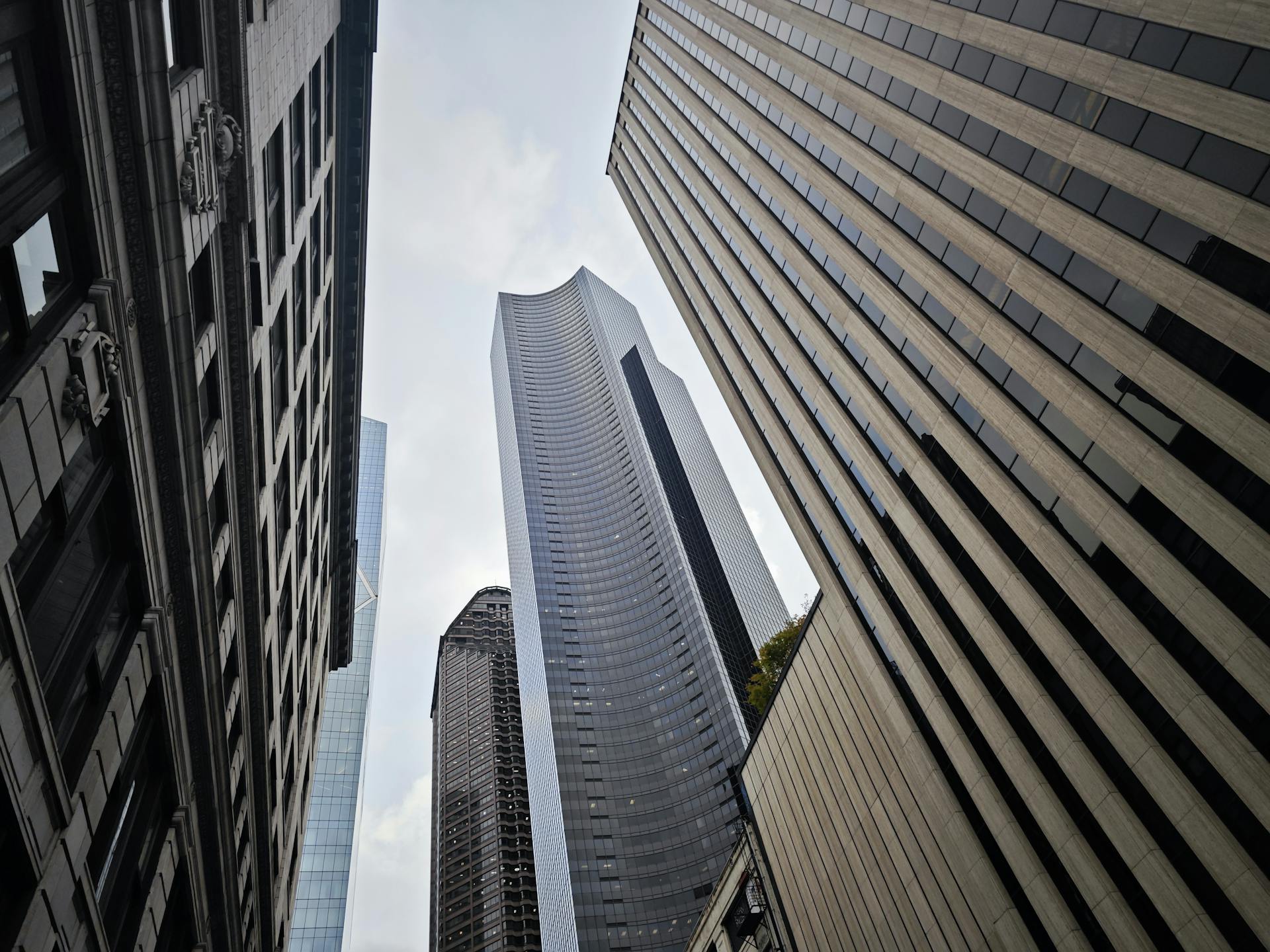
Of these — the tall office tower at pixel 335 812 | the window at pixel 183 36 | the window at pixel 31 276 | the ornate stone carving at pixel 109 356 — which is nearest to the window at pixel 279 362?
the window at pixel 183 36

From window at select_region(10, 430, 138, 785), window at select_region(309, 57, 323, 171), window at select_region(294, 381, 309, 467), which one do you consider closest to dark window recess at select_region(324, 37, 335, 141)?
window at select_region(309, 57, 323, 171)

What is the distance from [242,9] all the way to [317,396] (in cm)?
2274

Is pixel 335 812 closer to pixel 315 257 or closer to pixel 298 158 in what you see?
pixel 315 257

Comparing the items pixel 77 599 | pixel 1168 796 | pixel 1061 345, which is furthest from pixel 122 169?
pixel 1168 796

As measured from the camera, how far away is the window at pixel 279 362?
2688 cm

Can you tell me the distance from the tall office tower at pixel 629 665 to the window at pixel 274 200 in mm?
113286

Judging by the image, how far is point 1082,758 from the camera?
1923 centimetres

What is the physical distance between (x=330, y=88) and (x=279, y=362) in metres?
15.0

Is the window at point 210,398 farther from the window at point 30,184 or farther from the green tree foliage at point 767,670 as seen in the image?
the green tree foliage at point 767,670

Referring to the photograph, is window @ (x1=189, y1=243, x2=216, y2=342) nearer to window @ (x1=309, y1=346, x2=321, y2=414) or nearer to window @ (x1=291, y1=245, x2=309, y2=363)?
window @ (x1=291, y1=245, x2=309, y2=363)

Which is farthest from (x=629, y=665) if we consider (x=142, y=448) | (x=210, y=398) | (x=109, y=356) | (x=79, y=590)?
(x=109, y=356)

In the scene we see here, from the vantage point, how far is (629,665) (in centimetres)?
14812

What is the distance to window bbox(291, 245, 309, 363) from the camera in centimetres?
3039

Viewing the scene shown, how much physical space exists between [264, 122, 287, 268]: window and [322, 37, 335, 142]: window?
1059 centimetres
